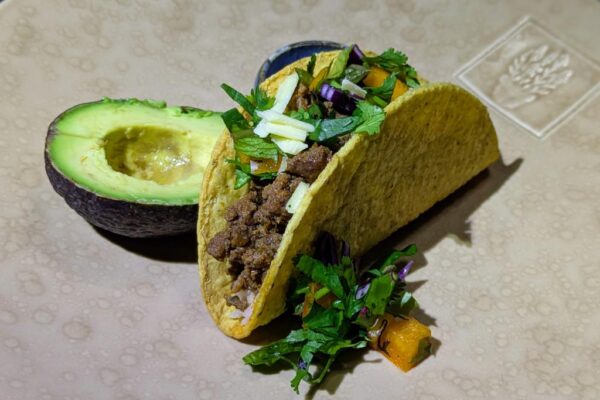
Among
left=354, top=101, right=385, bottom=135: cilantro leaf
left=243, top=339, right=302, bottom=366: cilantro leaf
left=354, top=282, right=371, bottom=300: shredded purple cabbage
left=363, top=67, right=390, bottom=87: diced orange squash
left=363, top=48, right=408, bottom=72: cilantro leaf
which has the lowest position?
left=243, top=339, right=302, bottom=366: cilantro leaf

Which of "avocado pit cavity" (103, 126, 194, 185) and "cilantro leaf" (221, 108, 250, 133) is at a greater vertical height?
"cilantro leaf" (221, 108, 250, 133)

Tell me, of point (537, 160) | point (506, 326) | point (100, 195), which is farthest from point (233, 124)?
point (537, 160)

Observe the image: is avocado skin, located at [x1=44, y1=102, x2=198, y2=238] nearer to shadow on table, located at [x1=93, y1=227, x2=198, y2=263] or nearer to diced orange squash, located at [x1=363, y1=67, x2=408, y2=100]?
shadow on table, located at [x1=93, y1=227, x2=198, y2=263]

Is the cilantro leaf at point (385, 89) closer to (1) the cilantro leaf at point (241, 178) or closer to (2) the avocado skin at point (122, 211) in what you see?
(1) the cilantro leaf at point (241, 178)

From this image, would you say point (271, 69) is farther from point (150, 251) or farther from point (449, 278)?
point (449, 278)

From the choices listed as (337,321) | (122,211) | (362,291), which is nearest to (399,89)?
(362,291)

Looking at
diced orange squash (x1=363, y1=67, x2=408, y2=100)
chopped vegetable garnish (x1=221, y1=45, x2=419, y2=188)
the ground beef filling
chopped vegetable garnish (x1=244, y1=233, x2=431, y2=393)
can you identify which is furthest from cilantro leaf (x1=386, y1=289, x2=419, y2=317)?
diced orange squash (x1=363, y1=67, x2=408, y2=100)

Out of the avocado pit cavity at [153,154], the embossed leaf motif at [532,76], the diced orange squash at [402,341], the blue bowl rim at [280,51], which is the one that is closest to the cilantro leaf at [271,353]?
the diced orange squash at [402,341]
